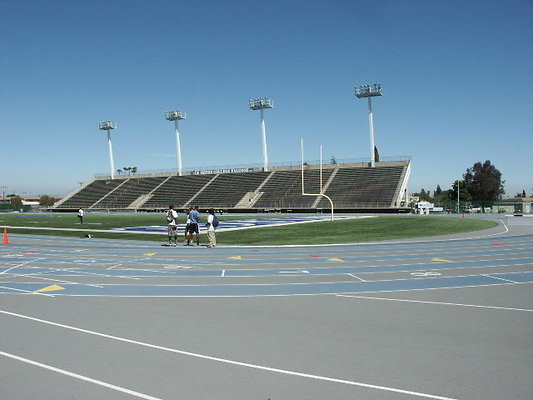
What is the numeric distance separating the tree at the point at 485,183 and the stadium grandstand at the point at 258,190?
29844 mm

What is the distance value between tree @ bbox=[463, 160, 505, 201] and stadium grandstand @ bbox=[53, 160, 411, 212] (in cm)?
2984

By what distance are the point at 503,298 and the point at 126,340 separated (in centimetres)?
748

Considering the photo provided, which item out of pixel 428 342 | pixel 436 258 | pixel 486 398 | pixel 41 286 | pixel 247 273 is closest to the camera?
pixel 486 398

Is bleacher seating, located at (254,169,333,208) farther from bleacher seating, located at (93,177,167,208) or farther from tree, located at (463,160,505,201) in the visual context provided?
tree, located at (463,160,505,201)

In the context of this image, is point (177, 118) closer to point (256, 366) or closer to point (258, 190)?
point (258, 190)

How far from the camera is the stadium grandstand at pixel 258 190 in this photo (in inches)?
2248

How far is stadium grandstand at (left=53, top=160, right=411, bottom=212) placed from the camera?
187 ft

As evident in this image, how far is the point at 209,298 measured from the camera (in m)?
9.10

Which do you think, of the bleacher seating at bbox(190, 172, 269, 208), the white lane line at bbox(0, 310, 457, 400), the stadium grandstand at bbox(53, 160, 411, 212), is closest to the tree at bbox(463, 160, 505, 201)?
the stadium grandstand at bbox(53, 160, 411, 212)

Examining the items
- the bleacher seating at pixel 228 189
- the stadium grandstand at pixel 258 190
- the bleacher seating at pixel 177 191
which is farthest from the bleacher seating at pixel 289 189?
the bleacher seating at pixel 177 191

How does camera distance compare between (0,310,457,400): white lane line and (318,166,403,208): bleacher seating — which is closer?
(0,310,457,400): white lane line

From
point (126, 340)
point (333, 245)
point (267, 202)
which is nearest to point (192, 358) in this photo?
point (126, 340)

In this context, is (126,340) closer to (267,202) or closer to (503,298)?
(503,298)

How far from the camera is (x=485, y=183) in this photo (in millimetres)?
82312
